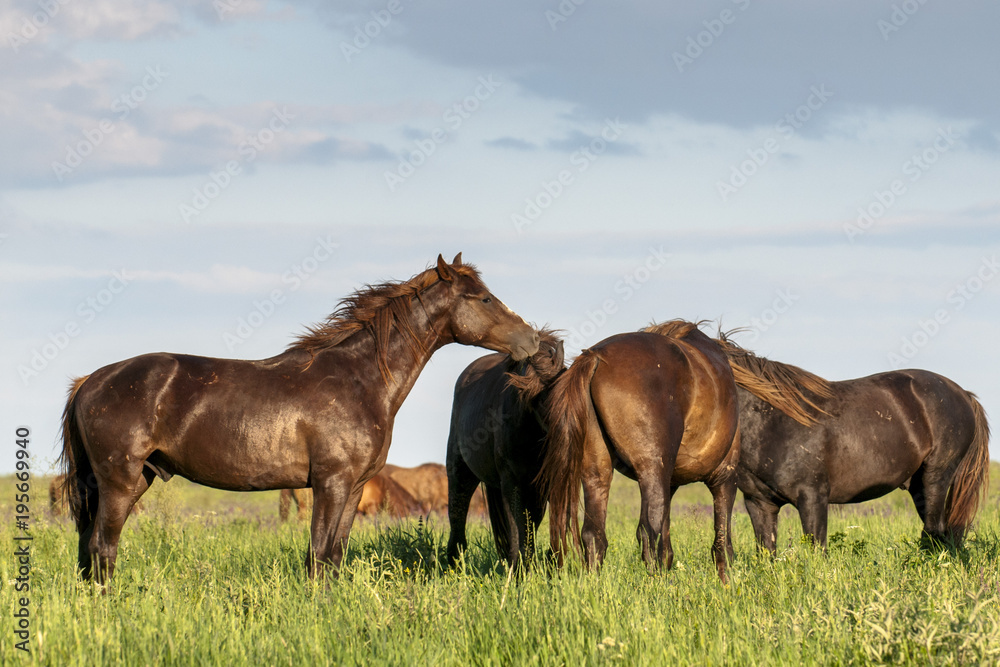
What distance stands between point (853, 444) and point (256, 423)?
5.73 m

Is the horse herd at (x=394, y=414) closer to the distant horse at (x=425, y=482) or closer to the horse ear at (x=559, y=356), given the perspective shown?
the horse ear at (x=559, y=356)

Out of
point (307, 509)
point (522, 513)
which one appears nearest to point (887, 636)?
point (522, 513)

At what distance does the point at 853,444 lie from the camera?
27.7ft

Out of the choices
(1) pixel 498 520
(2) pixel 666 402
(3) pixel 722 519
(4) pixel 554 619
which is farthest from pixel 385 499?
(4) pixel 554 619

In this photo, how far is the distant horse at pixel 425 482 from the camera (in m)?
19.0

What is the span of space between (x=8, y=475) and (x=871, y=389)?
38.6 m

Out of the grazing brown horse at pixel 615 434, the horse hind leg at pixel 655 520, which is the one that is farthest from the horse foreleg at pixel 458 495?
the horse hind leg at pixel 655 520

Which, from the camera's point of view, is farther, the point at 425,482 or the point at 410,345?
the point at 425,482

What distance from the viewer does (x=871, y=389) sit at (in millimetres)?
8742

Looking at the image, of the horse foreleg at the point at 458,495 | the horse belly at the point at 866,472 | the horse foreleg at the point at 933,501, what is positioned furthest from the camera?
the horse foreleg at the point at 933,501

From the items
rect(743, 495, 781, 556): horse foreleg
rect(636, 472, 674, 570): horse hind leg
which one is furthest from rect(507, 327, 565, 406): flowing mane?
rect(743, 495, 781, 556): horse foreleg

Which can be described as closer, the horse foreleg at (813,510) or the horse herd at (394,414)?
the horse herd at (394,414)

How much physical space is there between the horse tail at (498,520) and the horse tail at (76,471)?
3.21 meters

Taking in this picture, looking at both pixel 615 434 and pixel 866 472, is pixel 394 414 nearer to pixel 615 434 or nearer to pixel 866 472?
pixel 615 434
